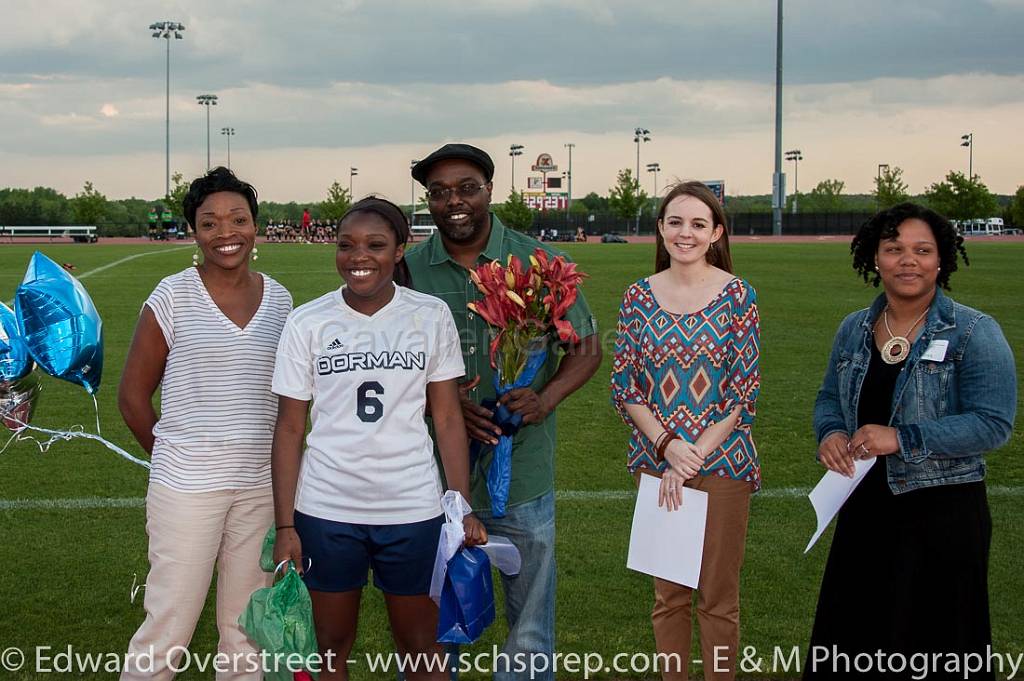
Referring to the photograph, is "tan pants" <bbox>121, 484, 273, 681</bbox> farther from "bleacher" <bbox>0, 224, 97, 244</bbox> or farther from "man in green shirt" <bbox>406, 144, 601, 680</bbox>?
"bleacher" <bbox>0, 224, 97, 244</bbox>

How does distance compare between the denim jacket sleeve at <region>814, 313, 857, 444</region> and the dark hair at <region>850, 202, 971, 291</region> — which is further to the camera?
the denim jacket sleeve at <region>814, 313, 857, 444</region>

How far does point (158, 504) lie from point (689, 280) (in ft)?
5.99

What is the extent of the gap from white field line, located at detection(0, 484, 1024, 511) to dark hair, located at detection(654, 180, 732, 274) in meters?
2.77

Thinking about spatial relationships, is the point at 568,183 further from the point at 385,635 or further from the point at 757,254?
the point at 385,635

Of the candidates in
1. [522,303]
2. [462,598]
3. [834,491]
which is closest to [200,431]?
[462,598]

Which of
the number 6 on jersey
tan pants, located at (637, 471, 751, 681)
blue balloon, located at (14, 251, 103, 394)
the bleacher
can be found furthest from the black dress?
the bleacher

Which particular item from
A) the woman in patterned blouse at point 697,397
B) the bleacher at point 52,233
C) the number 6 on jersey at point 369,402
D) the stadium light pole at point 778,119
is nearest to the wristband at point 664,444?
the woman in patterned blouse at point 697,397

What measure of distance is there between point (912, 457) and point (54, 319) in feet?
9.68

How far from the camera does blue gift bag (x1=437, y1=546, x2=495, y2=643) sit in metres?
3.02

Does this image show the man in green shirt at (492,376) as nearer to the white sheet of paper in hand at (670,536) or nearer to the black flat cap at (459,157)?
the black flat cap at (459,157)

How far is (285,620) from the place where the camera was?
2.92 meters

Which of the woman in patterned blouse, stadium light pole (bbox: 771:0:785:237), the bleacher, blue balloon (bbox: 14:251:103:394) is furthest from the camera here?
the bleacher

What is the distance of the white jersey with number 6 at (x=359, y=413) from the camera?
300 centimetres

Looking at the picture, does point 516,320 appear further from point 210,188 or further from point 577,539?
point 577,539
